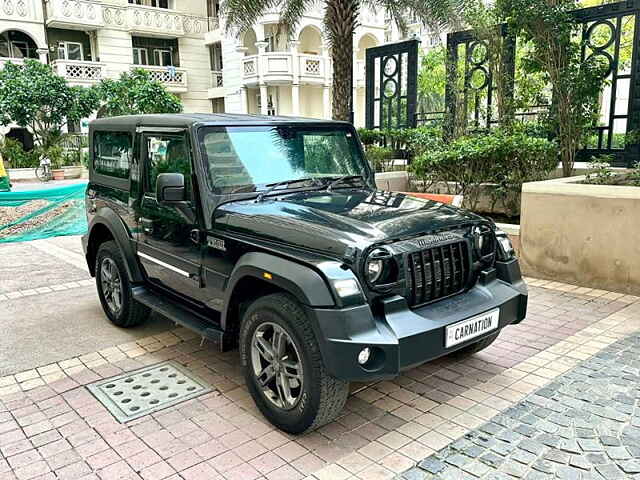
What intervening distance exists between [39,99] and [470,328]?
72.1 feet

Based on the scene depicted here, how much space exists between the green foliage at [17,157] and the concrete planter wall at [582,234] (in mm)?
21897

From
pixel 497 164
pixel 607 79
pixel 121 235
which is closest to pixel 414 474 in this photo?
pixel 121 235

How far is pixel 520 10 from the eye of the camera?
8594mm

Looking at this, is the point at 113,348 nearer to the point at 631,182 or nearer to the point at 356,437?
the point at 356,437

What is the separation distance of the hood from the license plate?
0.61m

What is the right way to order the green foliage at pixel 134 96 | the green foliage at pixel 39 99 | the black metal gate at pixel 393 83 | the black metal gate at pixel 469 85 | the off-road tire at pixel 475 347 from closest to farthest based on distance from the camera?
the off-road tire at pixel 475 347
the black metal gate at pixel 469 85
the black metal gate at pixel 393 83
the green foliage at pixel 39 99
the green foliage at pixel 134 96

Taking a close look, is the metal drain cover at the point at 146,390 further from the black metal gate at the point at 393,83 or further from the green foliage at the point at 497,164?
the black metal gate at the point at 393,83

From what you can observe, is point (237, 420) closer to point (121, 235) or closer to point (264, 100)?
point (121, 235)

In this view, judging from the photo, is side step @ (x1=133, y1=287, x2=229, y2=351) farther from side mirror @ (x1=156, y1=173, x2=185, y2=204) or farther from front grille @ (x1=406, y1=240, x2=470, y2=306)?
front grille @ (x1=406, y1=240, x2=470, y2=306)

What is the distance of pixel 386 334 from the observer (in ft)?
9.94

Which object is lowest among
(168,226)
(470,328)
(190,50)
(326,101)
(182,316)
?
(182,316)

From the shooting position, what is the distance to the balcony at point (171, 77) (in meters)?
30.5

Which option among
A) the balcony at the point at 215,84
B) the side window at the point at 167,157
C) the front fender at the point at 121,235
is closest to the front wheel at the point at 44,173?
the balcony at the point at 215,84

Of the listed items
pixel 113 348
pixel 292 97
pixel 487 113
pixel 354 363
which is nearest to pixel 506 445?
pixel 354 363
